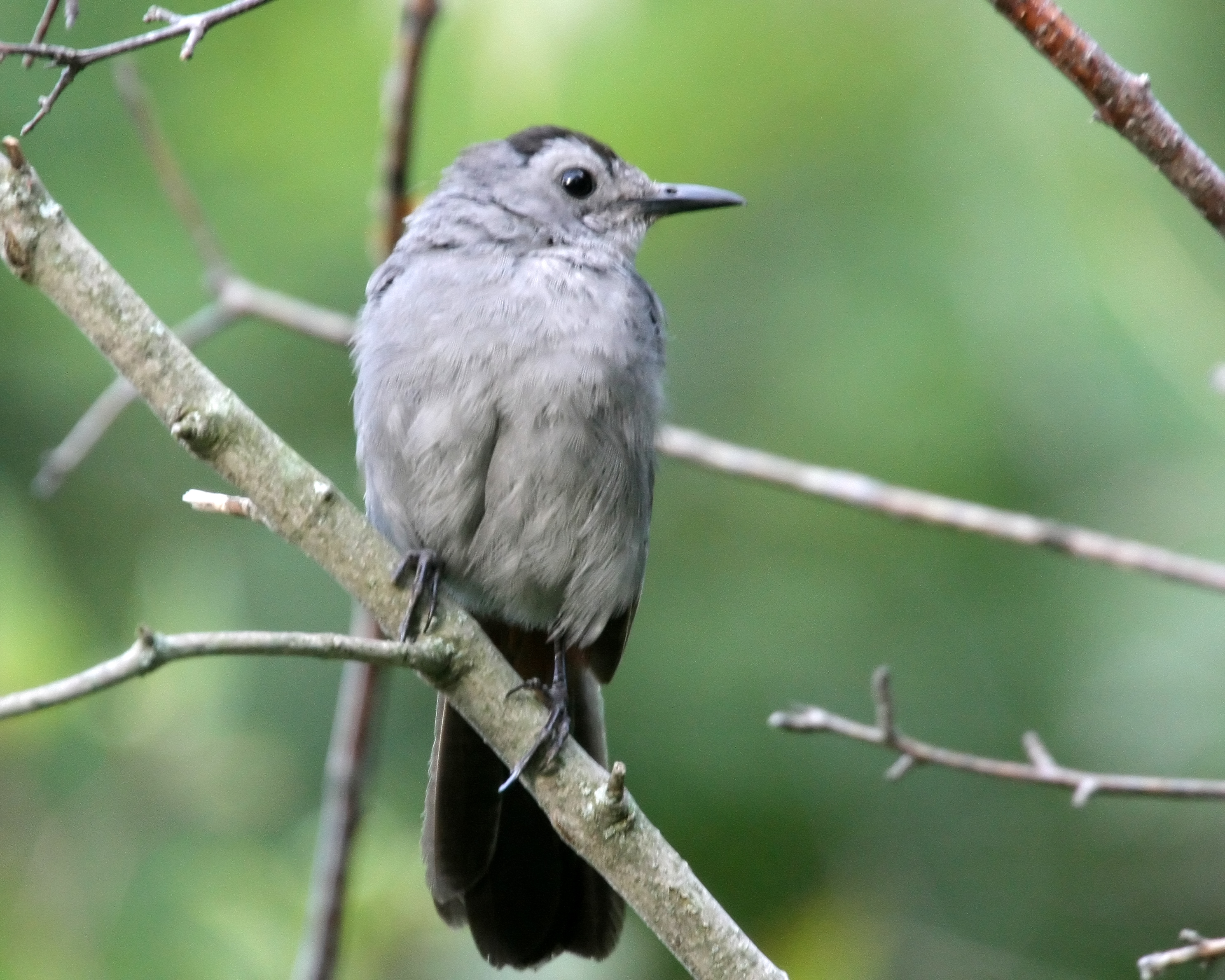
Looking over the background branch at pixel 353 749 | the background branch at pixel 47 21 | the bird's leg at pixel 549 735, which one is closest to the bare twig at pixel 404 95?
the background branch at pixel 353 749

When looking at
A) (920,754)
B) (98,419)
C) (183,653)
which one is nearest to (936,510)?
(920,754)

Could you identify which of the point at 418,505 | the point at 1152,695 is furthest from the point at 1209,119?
the point at 418,505

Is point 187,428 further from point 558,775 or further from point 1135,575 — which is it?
point 1135,575

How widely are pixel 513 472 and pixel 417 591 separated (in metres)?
0.70

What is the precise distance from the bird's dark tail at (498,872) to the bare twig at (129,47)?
1661 millimetres

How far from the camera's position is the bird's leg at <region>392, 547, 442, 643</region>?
2693mm

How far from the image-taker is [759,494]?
4762 millimetres

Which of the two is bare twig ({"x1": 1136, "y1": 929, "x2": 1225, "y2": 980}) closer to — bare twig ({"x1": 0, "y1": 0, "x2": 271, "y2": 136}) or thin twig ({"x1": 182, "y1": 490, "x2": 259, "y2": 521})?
thin twig ({"x1": 182, "y1": 490, "x2": 259, "y2": 521})

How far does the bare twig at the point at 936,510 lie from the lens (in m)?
3.23

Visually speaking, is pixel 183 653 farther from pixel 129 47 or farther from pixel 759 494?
pixel 759 494

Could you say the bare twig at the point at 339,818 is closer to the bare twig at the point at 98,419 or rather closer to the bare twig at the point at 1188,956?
the bare twig at the point at 98,419

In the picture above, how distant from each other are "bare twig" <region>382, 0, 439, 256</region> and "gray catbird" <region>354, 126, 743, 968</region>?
0.12 m

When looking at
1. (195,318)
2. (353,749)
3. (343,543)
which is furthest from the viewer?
(195,318)

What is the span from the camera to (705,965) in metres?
2.56
